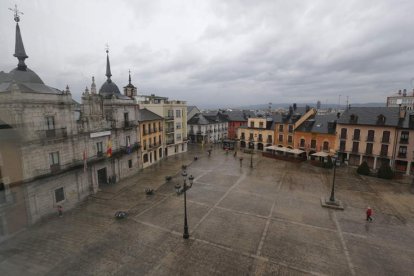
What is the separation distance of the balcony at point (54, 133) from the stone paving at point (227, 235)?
7796mm

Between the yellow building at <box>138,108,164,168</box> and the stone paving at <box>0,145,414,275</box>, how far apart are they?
958cm

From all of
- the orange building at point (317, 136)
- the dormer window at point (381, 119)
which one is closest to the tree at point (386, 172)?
the dormer window at point (381, 119)

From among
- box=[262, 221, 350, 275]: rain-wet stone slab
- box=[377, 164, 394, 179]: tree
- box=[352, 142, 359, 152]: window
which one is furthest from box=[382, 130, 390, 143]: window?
box=[262, 221, 350, 275]: rain-wet stone slab

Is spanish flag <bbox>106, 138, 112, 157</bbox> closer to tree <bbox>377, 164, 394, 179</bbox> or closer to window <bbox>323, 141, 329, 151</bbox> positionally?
window <bbox>323, 141, 329, 151</bbox>

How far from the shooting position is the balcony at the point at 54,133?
782 inches

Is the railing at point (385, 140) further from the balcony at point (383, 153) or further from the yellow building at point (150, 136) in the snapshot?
the yellow building at point (150, 136)

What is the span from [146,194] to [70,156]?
9.26m

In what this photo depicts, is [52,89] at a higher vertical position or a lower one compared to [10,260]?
higher

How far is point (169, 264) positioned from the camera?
45.8 ft

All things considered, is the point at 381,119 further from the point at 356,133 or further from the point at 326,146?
the point at 326,146

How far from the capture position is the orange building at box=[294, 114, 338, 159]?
40625mm

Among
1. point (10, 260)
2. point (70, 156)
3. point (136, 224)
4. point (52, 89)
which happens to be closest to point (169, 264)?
point (136, 224)

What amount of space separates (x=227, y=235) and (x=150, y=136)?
25.8 meters

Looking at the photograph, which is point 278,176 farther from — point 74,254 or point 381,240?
point 74,254
